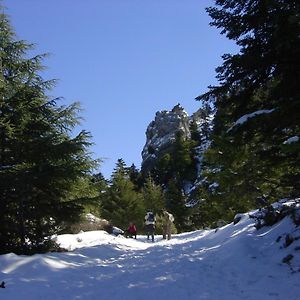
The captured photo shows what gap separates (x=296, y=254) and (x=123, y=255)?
21.4ft

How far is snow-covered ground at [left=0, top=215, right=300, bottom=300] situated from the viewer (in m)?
8.79

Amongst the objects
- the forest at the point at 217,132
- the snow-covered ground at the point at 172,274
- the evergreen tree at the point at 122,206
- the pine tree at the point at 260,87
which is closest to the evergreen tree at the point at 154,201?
the evergreen tree at the point at 122,206

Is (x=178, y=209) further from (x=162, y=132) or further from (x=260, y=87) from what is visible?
(x=162, y=132)

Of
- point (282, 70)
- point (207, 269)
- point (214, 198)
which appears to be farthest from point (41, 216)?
point (214, 198)

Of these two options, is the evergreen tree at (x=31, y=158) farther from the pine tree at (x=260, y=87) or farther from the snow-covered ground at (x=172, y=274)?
the pine tree at (x=260, y=87)

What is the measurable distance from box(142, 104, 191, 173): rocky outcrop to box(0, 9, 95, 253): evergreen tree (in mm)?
79520

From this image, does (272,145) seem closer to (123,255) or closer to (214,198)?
(123,255)

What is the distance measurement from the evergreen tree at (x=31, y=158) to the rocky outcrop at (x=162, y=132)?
79.5 metres

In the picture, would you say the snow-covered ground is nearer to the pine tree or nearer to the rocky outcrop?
the pine tree

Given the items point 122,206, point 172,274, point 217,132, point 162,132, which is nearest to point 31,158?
point 172,274

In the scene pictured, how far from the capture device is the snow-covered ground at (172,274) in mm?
8789

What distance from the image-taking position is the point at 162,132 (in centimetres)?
11419

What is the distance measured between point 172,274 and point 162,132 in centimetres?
10414

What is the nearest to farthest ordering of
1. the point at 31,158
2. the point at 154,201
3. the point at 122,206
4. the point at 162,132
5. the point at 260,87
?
the point at 260,87 → the point at 31,158 → the point at 122,206 → the point at 154,201 → the point at 162,132
